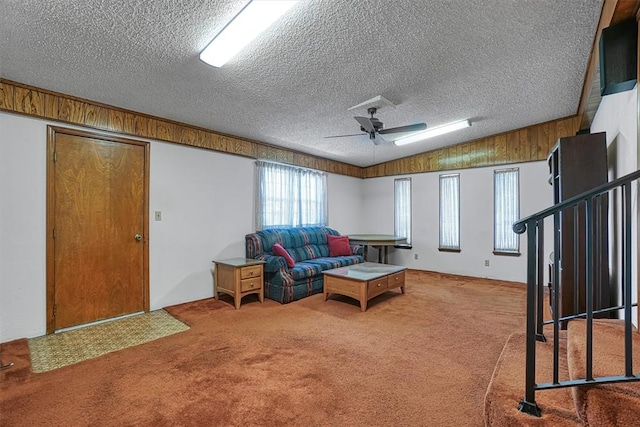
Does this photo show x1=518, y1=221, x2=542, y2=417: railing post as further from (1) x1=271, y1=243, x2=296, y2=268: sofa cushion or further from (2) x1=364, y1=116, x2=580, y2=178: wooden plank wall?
(2) x1=364, y1=116, x2=580, y2=178: wooden plank wall

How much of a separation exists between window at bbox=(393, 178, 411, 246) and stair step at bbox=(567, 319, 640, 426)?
192 inches

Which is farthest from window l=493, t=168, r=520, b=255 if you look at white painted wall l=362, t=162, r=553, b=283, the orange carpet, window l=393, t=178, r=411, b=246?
the orange carpet

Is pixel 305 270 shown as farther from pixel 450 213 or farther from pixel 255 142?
pixel 450 213

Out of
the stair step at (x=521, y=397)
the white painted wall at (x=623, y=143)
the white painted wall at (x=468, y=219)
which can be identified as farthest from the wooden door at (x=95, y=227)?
the white painted wall at (x=468, y=219)

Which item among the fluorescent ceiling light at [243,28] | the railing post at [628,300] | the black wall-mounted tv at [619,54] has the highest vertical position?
the fluorescent ceiling light at [243,28]

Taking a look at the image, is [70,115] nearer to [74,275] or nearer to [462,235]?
[74,275]

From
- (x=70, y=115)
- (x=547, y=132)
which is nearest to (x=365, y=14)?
(x=70, y=115)

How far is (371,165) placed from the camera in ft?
23.8

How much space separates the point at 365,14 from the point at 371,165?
5229 millimetres

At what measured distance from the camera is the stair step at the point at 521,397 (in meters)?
1.28

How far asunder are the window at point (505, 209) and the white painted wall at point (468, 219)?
0.07 metres

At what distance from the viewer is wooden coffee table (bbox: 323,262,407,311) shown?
3.72 m

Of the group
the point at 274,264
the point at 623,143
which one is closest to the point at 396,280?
the point at 274,264

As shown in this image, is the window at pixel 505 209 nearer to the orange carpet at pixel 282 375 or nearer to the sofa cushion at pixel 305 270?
the orange carpet at pixel 282 375
